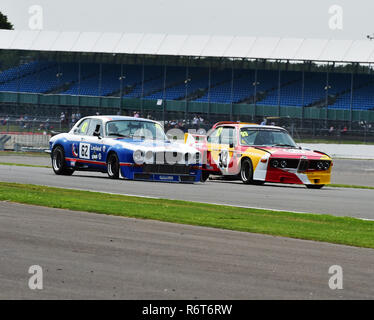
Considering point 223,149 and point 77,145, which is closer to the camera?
point 77,145

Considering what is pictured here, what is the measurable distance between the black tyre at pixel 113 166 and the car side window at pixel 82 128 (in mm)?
1412

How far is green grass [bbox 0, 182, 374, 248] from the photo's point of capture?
10.9 m

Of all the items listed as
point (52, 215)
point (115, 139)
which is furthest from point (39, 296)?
point (115, 139)

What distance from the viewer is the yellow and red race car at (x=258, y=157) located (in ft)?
66.8

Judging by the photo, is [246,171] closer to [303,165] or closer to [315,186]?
[303,165]

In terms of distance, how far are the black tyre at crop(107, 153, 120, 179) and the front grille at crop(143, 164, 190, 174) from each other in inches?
30.4

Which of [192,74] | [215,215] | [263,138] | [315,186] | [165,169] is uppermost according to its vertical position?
[192,74]

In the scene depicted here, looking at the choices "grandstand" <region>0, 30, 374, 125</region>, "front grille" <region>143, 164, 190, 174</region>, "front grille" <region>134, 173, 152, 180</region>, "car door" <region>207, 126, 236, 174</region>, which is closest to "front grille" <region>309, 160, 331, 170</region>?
"car door" <region>207, 126, 236, 174</region>

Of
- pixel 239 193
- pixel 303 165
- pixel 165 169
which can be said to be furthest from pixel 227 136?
pixel 239 193

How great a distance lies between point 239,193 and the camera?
17.6 m

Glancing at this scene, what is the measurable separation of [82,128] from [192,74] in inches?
1415

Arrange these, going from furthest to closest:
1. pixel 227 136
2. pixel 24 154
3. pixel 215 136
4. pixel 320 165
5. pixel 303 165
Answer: pixel 24 154, pixel 215 136, pixel 227 136, pixel 320 165, pixel 303 165
